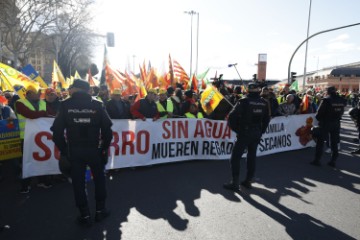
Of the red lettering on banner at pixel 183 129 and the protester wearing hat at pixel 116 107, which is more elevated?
the protester wearing hat at pixel 116 107

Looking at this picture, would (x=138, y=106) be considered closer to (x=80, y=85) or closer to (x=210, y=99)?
(x=210, y=99)

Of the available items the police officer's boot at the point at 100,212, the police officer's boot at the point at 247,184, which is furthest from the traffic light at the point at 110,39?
the police officer's boot at the point at 100,212

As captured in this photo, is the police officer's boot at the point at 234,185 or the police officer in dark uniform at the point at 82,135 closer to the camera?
the police officer in dark uniform at the point at 82,135

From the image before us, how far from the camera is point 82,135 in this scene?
3.76m

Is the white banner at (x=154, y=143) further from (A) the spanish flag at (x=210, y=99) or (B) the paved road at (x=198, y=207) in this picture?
(A) the spanish flag at (x=210, y=99)

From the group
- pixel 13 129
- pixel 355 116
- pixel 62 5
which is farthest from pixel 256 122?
pixel 62 5

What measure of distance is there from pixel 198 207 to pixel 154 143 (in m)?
2.48

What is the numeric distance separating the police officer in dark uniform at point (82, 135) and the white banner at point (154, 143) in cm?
189

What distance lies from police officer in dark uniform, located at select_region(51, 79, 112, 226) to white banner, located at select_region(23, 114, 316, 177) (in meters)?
1.89

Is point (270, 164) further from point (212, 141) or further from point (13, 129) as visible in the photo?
point (13, 129)

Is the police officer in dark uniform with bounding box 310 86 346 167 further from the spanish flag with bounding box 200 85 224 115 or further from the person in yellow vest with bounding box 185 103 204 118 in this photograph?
the person in yellow vest with bounding box 185 103 204 118

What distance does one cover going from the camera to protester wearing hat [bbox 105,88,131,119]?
22.0ft

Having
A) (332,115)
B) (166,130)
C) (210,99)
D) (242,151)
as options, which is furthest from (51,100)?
(332,115)

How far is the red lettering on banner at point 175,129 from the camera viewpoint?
22.5 ft
